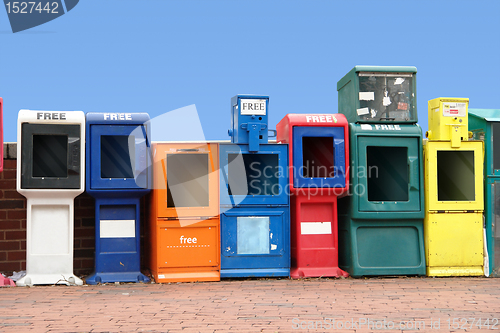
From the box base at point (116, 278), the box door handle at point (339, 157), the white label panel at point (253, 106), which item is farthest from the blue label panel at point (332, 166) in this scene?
the box base at point (116, 278)

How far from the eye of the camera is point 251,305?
5.87 meters

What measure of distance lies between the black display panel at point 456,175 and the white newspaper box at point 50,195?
17.0 ft

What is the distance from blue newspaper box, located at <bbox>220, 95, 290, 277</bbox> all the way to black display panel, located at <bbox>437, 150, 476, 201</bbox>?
2521 millimetres

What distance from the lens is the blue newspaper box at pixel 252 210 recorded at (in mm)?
7602

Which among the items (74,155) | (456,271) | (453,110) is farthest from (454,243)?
(74,155)

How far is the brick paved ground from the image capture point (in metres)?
5.03

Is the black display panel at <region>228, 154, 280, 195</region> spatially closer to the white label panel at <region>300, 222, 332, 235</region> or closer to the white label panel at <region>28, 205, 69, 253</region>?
the white label panel at <region>300, 222, 332, 235</region>

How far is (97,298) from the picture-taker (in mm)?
6344

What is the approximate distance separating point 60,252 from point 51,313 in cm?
195

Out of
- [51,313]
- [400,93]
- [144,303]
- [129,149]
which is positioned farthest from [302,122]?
[51,313]

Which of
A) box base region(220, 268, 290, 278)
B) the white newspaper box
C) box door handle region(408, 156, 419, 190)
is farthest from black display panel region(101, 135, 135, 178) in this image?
box door handle region(408, 156, 419, 190)

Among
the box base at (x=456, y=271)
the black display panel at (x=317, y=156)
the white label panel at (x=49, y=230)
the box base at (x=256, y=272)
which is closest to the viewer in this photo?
the white label panel at (x=49, y=230)

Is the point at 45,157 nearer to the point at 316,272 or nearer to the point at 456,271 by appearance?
the point at 316,272

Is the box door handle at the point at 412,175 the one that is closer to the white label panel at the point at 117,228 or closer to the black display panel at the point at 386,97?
the black display panel at the point at 386,97
